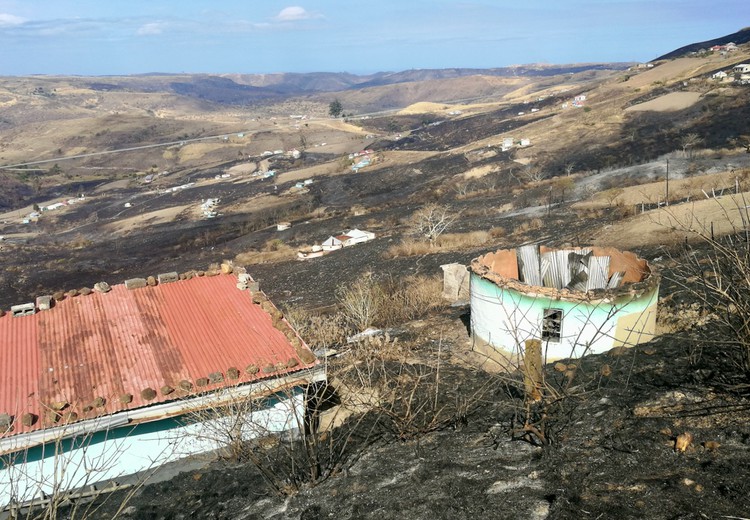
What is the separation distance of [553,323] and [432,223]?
21.6 m

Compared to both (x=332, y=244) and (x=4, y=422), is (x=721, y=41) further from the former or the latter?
(x=4, y=422)

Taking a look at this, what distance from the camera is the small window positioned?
8828 mm

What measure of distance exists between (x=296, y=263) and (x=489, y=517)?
2470 cm

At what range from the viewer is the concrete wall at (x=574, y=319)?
8570 millimetres

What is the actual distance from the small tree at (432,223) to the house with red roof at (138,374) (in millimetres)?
15807

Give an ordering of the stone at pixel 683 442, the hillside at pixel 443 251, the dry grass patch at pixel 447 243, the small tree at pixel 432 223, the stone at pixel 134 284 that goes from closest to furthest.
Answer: the stone at pixel 683 442 → the hillside at pixel 443 251 → the stone at pixel 134 284 → the dry grass patch at pixel 447 243 → the small tree at pixel 432 223

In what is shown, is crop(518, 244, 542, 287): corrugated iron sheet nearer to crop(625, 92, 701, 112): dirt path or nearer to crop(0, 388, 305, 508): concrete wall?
crop(0, 388, 305, 508): concrete wall

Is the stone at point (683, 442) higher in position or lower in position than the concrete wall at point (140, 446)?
higher

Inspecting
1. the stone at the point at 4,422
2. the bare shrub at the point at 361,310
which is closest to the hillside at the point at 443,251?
the bare shrub at the point at 361,310

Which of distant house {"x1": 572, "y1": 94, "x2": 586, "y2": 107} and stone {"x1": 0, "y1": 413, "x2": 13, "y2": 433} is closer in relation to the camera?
stone {"x1": 0, "y1": 413, "x2": 13, "y2": 433}

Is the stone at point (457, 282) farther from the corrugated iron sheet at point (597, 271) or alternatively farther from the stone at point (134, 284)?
Answer: the stone at point (134, 284)

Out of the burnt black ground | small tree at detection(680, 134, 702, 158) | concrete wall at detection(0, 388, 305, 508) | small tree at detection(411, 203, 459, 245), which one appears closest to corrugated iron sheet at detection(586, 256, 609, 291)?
the burnt black ground

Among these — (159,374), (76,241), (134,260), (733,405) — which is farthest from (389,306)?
(76,241)

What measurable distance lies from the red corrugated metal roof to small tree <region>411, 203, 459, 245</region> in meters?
15.9
